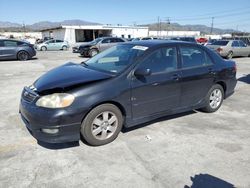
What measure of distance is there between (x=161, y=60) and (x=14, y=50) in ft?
47.8

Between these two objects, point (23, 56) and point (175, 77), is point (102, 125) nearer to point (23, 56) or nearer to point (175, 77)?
point (175, 77)

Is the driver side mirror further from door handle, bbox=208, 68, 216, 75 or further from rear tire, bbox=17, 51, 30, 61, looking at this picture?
rear tire, bbox=17, 51, 30, 61

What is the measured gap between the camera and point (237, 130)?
16.3 ft

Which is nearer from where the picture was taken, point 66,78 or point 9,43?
point 66,78

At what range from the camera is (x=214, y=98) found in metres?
5.87

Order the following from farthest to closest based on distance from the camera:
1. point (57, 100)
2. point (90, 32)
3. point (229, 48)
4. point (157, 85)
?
point (90, 32) < point (229, 48) < point (157, 85) < point (57, 100)

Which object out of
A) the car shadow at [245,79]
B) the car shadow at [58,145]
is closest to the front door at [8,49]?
the car shadow at [245,79]

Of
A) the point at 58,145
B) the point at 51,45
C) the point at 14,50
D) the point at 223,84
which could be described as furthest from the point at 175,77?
the point at 51,45

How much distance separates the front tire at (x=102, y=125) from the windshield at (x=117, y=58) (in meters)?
0.70

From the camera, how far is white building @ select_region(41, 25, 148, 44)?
2035 inches

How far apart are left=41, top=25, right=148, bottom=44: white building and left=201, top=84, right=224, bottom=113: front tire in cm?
4782

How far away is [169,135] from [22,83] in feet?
20.6

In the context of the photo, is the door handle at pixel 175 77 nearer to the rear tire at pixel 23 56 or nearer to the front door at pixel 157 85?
the front door at pixel 157 85

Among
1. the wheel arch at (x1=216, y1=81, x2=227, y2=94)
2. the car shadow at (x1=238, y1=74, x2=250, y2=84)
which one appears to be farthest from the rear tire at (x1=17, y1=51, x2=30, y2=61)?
the wheel arch at (x1=216, y1=81, x2=227, y2=94)
